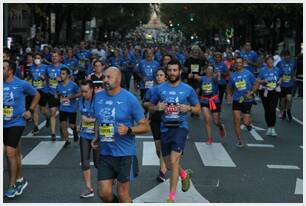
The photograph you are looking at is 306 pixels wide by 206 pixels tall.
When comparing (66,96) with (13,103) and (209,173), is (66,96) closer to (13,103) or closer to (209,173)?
(209,173)

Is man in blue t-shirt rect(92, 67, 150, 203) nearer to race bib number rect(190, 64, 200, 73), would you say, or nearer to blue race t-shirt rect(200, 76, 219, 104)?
blue race t-shirt rect(200, 76, 219, 104)

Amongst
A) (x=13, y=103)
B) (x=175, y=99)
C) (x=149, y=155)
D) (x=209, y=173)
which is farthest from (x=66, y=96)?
(x=175, y=99)

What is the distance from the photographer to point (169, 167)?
7.86 m

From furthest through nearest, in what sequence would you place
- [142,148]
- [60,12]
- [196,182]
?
1. [60,12]
2. [142,148]
3. [196,182]

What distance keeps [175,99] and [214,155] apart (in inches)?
139

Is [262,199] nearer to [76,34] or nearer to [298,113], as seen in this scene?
[298,113]

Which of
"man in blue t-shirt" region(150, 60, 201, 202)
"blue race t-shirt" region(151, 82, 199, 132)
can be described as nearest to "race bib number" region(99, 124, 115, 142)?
"man in blue t-shirt" region(150, 60, 201, 202)

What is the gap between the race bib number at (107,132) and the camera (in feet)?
20.9

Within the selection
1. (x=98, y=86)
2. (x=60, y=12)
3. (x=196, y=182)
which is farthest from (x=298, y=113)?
(x=60, y=12)

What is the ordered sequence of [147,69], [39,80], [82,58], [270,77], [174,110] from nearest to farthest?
[174,110], [270,77], [39,80], [147,69], [82,58]

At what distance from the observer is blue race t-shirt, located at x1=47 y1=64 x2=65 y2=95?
528 inches

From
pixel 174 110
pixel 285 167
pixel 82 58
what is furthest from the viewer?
pixel 82 58

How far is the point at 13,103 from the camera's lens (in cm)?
798

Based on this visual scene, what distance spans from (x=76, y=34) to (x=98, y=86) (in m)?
78.2
